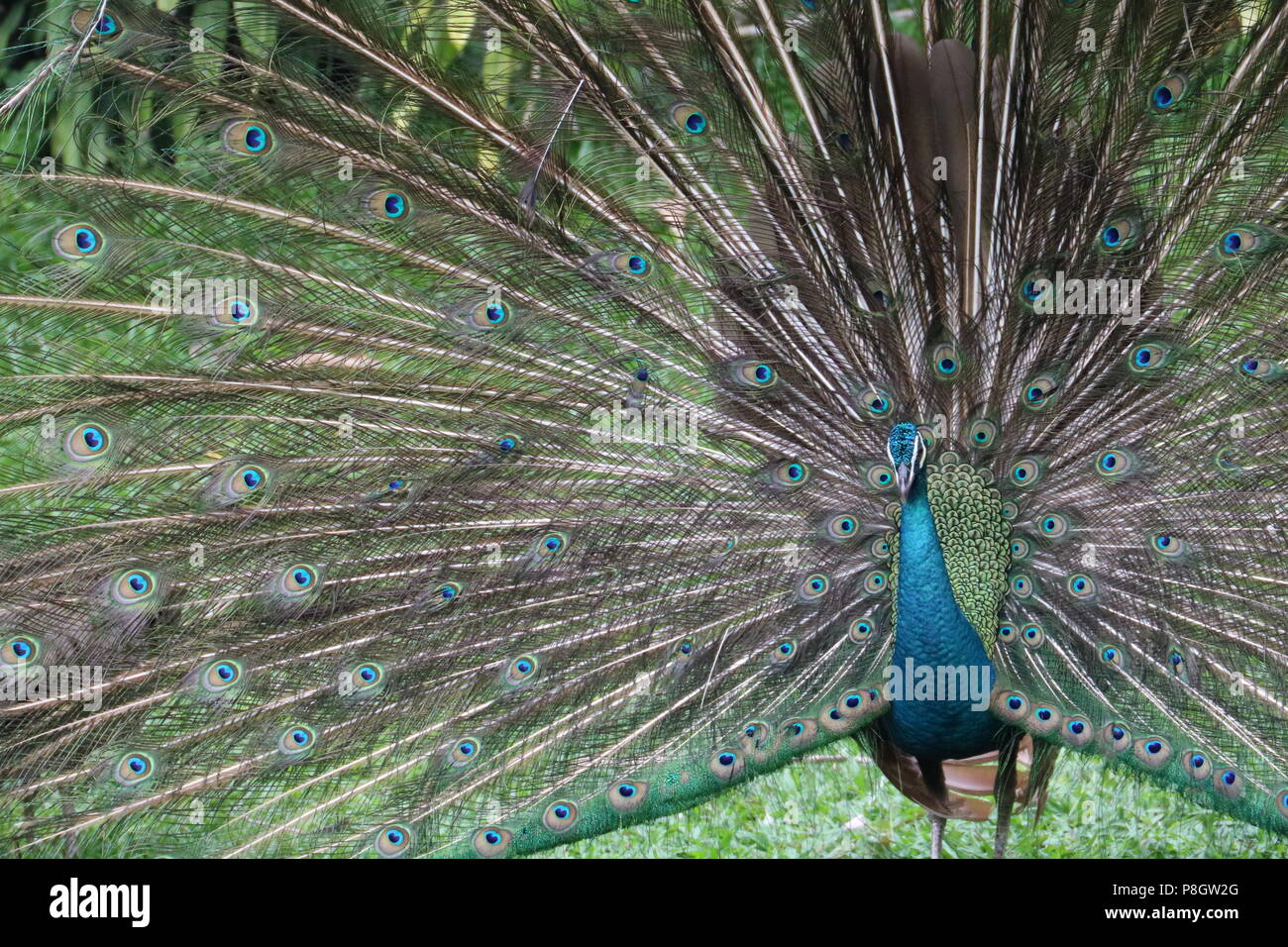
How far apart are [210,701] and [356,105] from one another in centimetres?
156

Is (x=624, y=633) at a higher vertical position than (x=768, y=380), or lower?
lower

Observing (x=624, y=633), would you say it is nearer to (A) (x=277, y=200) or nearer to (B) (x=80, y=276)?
(A) (x=277, y=200)

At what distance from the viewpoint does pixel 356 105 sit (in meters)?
2.78

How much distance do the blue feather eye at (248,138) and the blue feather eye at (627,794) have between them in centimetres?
186

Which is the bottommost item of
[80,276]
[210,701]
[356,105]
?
[210,701]

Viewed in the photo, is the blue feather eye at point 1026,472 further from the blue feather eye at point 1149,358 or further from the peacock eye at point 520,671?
the peacock eye at point 520,671

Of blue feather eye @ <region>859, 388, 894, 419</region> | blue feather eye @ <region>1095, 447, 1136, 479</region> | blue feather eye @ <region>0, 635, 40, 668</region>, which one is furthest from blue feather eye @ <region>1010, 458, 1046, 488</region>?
blue feather eye @ <region>0, 635, 40, 668</region>

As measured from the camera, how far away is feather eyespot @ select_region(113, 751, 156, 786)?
118 inches

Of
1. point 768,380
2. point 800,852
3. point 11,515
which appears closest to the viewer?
point 11,515

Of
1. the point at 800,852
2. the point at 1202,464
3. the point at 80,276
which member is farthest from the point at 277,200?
the point at 800,852

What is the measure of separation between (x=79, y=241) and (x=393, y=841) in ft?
5.61

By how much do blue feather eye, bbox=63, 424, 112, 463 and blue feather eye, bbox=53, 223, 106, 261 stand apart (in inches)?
16.7

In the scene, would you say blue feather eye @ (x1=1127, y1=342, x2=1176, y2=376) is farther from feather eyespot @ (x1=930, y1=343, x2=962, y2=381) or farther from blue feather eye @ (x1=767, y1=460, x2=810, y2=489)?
blue feather eye @ (x1=767, y1=460, x2=810, y2=489)
